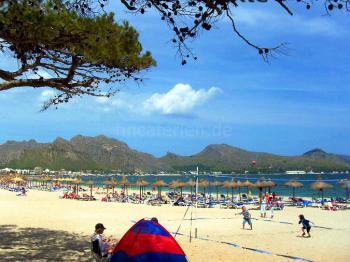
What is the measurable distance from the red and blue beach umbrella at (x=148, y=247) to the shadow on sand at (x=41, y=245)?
5.04 meters

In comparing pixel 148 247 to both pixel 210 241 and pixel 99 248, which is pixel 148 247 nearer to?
pixel 99 248

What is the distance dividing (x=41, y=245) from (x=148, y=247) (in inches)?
286

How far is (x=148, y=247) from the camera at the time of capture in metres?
3.81

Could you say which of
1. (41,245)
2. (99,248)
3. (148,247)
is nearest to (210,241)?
(41,245)

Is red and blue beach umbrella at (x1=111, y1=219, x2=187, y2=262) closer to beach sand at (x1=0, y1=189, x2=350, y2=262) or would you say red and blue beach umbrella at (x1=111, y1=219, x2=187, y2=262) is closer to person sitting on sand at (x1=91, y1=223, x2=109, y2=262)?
person sitting on sand at (x1=91, y1=223, x2=109, y2=262)

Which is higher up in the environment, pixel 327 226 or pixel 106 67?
Result: pixel 106 67

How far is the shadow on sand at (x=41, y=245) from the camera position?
28.8 feet

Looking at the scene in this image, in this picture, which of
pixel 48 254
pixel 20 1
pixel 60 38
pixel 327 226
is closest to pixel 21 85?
pixel 60 38

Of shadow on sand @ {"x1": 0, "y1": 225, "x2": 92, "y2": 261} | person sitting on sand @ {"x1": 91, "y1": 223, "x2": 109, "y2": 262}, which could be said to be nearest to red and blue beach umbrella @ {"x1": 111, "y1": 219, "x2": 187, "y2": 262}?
person sitting on sand @ {"x1": 91, "y1": 223, "x2": 109, "y2": 262}

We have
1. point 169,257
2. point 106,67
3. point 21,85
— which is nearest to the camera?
point 169,257

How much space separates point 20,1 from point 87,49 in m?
1.37

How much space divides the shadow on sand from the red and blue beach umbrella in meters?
5.04

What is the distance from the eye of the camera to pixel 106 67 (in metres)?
8.54

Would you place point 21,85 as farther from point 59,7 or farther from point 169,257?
point 169,257
